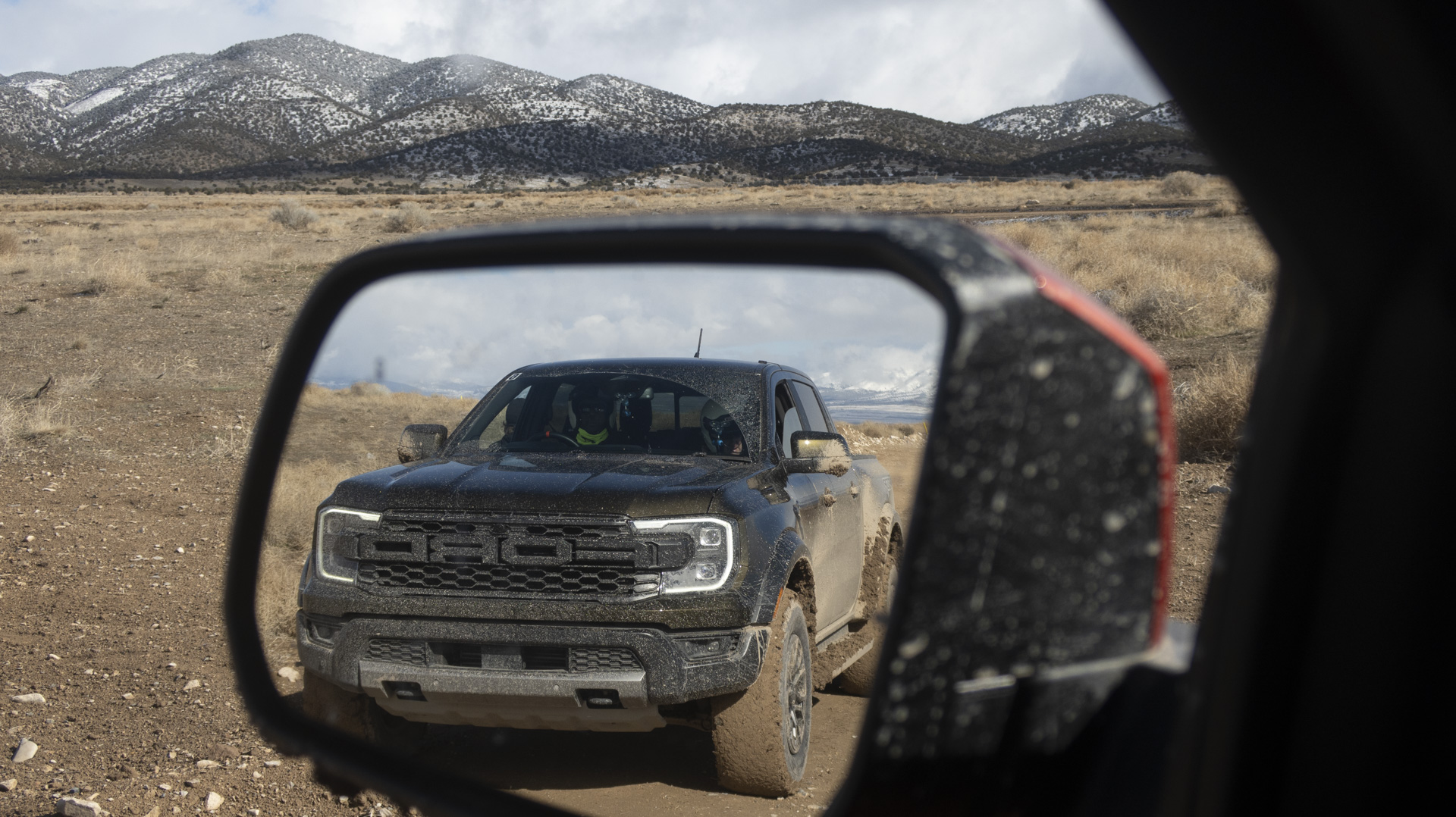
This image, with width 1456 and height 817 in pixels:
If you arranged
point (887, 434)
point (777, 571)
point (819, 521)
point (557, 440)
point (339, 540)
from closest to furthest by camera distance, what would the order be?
point (887, 434), point (339, 540), point (777, 571), point (557, 440), point (819, 521)

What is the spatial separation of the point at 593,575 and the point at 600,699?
40 cm

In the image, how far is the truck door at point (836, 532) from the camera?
422 cm

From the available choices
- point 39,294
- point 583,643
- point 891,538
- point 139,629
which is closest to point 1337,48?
point 583,643

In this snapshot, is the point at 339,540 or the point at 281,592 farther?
the point at 281,592

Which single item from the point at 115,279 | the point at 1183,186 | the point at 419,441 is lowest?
the point at 115,279

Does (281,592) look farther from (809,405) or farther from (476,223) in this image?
(476,223)

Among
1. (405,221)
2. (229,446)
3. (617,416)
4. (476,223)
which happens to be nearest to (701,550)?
(617,416)

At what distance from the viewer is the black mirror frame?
3.41ft

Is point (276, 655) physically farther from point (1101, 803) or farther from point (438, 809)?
point (1101, 803)

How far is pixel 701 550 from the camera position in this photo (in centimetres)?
354

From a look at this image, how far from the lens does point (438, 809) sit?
160 cm

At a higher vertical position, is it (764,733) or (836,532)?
(836,532)

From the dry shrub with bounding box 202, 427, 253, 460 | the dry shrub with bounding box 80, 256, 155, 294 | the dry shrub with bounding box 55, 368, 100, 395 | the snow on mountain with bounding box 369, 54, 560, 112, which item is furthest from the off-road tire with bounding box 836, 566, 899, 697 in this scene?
the snow on mountain with bounding box 369, 54, 560, 112

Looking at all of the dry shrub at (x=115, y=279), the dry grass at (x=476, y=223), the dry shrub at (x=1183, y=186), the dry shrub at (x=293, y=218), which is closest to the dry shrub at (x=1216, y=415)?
the dry grass at (x=476, y=223)
